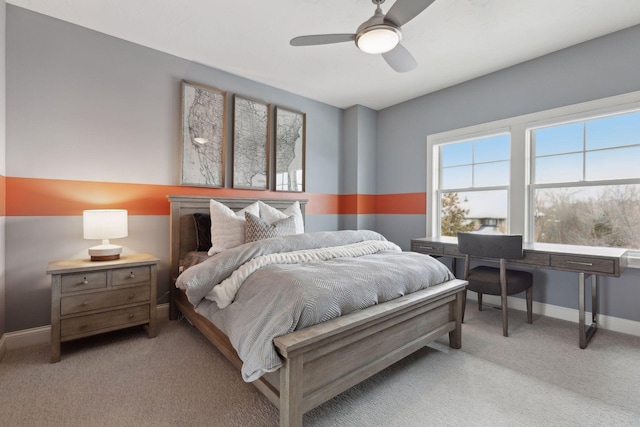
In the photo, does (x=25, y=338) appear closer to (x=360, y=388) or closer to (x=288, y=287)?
(x=288, y=287)

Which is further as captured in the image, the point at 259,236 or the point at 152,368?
the point at 259,236

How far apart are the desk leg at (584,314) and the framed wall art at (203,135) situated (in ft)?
11.3

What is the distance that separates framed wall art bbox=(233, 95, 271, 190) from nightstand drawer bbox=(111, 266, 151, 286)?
136cm

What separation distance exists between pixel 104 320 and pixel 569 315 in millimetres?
4107

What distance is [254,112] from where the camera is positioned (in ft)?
11.8

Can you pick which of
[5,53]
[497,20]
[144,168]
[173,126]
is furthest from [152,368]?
[497,20]

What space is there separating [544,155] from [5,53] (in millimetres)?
4877

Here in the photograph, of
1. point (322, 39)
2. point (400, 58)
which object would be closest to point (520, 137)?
point (400, 58)

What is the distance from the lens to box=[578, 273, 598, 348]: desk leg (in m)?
2.31

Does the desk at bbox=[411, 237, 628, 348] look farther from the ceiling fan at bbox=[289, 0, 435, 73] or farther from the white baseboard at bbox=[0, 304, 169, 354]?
the white baseboard at bbox=[0, 304, 169, 354]

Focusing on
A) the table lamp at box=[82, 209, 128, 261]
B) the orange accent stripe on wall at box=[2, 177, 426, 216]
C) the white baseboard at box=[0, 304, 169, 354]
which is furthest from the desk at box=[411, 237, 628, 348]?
the white baseboard at box=[0, 304, 169, 354]

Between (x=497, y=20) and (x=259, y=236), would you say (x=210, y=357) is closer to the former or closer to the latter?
(x=259, y=236)

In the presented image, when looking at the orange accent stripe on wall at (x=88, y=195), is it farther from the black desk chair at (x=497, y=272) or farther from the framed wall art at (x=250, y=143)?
the black desk chair at (x=497, y=272)

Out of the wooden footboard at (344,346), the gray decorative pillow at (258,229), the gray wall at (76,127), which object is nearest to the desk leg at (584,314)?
the wooden footboard at (344,346)
